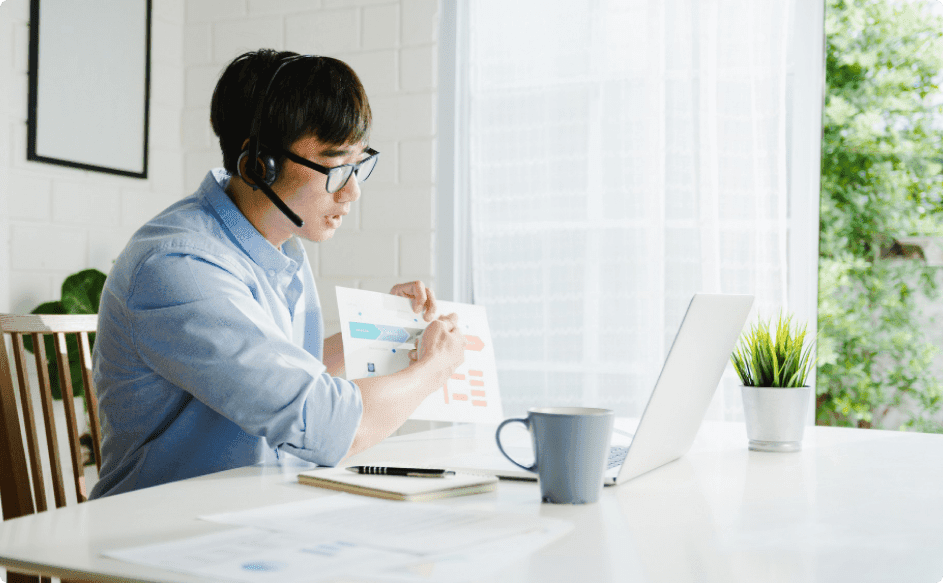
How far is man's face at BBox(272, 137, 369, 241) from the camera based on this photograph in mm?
1275

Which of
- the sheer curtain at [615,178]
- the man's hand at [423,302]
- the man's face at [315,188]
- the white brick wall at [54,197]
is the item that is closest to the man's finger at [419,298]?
the man's hand at [423,302]

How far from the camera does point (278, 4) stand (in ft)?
8.89

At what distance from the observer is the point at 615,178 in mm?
2352

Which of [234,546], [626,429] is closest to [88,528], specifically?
[234,546]

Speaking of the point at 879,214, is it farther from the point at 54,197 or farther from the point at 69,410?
the point at 69,410

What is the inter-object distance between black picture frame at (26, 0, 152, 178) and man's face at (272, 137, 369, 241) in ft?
4.35

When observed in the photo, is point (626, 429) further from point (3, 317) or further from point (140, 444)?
point (3, 317)

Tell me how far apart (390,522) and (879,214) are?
3.34m

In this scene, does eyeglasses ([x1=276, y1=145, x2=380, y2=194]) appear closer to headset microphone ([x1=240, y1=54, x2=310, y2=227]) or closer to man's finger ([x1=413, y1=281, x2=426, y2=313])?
headset microphone ([x1=240, y1=54, x2=310, y2=227])

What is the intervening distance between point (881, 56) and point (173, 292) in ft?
10.9

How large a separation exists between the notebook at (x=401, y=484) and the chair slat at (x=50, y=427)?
575 millimetres

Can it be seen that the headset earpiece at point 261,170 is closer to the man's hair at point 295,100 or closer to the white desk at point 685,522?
the man's hair at point 295,100

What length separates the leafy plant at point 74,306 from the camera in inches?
84.7

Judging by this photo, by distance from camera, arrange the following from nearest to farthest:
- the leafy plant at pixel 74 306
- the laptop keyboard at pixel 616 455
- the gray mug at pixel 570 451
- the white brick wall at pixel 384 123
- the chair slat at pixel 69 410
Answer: the gray mug at pixel 570 451 < the laptop keyboard at pixel 616 455 < the chair slat at pixel 69 410 < the leafy plant at pixel 74 306 < the white brick wall at pixel 384 123
